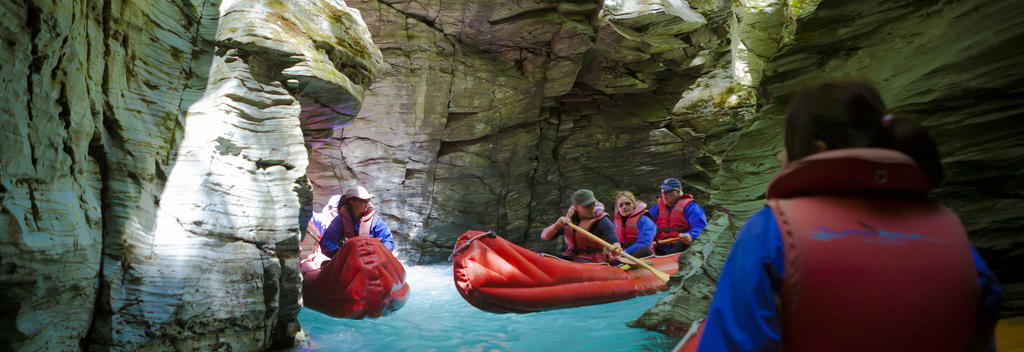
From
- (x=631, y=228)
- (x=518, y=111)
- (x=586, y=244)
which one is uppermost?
(x=518, y=111)

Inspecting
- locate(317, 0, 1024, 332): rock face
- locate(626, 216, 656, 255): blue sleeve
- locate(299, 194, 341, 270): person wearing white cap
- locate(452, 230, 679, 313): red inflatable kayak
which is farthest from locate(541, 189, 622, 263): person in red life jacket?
locate(299, 194, 341, 270): person wearing white cap

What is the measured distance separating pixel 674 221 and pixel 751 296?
279 inches

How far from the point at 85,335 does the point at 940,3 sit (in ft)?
16.1

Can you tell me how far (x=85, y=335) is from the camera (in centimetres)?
265

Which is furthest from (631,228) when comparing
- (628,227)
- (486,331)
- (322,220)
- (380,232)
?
(322,220)

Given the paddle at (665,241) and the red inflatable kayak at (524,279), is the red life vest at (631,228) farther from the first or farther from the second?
the red inflatable kayak at (524,279)

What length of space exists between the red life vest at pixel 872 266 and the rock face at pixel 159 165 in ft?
8.92

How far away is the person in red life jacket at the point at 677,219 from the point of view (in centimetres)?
747

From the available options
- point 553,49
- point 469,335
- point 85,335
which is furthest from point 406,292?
point 553,49

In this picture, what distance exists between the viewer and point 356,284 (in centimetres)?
455

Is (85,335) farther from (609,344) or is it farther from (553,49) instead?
(553,49)

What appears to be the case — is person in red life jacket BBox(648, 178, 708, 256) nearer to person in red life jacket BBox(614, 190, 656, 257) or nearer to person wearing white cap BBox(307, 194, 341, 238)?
person in red life jacket BBox(614, 190, 656, 257)

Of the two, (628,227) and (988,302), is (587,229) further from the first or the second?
(988,302)

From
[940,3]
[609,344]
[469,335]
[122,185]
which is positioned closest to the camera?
[940,3]
